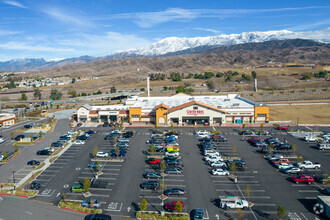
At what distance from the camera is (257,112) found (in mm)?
55781

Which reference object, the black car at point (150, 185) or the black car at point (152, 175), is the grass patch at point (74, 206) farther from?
the black car at point (152, 175)

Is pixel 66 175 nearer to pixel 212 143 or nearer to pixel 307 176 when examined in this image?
pixel 212 143

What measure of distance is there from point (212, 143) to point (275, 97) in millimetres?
57587

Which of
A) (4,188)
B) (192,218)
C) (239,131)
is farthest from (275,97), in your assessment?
(4,188)

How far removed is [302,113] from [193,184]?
49.3 metres

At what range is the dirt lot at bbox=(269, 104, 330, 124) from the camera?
5859 centimetres

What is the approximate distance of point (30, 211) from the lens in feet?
80.3

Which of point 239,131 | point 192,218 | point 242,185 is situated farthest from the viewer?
point 239,131

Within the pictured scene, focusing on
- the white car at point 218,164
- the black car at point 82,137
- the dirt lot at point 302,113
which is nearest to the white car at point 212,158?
the white car at point 218,164

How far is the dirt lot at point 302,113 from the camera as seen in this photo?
192 feet

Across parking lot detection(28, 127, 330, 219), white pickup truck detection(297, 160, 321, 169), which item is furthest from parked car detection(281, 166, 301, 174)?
white pickup truck detection(297, 160, 321, 169)

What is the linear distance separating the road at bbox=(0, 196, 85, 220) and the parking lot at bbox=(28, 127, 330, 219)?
1320mm

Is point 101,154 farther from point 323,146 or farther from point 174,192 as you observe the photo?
point 323,146

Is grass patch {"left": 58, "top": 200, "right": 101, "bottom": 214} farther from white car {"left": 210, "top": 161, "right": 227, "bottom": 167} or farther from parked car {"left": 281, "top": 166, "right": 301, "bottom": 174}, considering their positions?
parked car {"left": 281, "top": 166, "right": 301, "bottom": 174}
